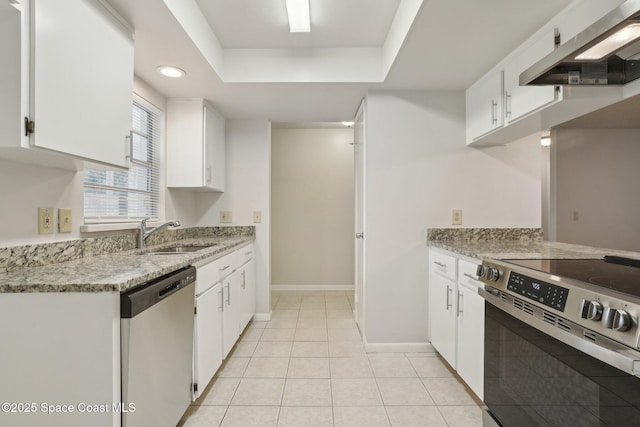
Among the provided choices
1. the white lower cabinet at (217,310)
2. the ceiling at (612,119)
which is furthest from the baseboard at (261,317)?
the ceiling at (612,119)

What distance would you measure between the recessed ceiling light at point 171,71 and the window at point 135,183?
283 millimetres

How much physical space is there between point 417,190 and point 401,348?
127 centimetres

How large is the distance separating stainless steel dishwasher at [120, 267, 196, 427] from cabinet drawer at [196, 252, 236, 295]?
0.40 feet

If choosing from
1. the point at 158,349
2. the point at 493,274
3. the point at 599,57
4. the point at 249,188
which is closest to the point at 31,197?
the point at 158,349

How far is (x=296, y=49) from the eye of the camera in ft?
7.94

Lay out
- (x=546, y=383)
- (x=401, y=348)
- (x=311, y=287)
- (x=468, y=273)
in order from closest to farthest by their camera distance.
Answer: (x=546, y=383) < (x=468, y=273) < (x=401, y=348) < (x=311, y=287)

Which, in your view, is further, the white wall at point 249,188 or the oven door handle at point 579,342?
the white wall at point 249,188

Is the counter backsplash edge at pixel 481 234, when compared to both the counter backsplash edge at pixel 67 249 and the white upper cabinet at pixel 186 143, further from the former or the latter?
the counter backsplash edge at pixel 67 249

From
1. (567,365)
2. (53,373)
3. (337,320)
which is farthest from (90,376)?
(337,320)

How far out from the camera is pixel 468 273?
189 cm

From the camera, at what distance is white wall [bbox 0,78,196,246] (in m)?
1.34

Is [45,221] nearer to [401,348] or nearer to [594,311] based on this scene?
[594,311]

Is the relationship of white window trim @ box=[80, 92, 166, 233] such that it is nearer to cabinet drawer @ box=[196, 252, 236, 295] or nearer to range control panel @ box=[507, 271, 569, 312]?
cabinet drawer @ box=[196, 252, 236, 295]

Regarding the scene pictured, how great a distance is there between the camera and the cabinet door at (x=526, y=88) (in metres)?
1.66
